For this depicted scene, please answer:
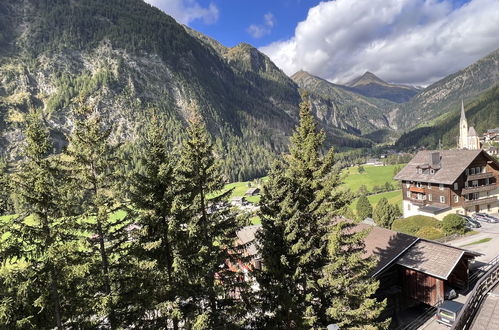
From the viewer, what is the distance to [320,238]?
16.7 meters

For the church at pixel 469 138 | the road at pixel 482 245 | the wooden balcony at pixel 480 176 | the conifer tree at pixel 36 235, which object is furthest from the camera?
the church at pixel 469 138

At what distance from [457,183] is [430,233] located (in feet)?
57.0

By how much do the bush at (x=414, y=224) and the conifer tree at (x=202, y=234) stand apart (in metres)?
37.6

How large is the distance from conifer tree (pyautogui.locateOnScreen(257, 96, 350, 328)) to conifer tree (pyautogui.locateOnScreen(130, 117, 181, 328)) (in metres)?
5.60

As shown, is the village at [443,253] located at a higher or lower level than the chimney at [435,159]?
lower

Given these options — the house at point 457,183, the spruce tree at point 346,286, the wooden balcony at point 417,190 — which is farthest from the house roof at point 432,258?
the wooden balcony at point 417,190

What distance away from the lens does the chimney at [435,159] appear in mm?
54969

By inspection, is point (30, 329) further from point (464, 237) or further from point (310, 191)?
point (464, 237)

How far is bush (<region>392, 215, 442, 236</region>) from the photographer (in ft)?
143

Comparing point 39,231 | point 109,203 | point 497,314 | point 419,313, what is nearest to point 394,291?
point 419,313

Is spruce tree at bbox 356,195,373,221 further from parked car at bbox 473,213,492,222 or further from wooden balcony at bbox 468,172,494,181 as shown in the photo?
wooden balcony at bbox 468,172,494,181

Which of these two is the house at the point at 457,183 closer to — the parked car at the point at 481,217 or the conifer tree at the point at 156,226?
the parked car at the point at 481,217

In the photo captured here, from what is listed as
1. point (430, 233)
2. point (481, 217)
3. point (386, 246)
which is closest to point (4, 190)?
point (386, 246)

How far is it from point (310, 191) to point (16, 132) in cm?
22993
